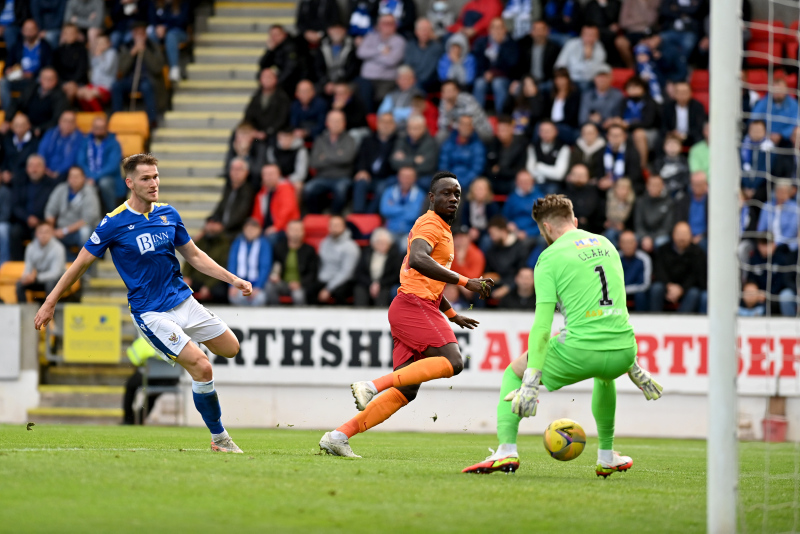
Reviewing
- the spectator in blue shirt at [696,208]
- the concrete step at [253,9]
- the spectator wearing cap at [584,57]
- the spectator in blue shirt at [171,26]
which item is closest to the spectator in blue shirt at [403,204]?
the spectator wearing cap at [584,57]

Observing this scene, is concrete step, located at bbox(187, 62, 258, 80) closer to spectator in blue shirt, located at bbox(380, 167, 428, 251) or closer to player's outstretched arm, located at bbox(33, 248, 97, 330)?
spectator in blue shirt, located at bbox(380, 167, 428, 251)

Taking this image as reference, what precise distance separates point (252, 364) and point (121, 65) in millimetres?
7986

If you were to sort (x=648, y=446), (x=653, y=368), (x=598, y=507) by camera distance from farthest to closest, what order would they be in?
1. (x=653, y=368)
2. (x=648, y=446)
3. (x=598, y=507)

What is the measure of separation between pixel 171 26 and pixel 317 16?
3.08 m

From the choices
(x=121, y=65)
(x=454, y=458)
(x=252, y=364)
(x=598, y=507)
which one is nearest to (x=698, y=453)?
(x=454, y=458)

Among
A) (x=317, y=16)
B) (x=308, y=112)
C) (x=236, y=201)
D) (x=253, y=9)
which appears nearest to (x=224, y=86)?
(x=317, y=16)

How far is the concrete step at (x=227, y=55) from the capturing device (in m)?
22.1

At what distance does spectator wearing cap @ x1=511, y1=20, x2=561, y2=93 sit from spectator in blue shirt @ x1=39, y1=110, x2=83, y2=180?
8060 millimetres

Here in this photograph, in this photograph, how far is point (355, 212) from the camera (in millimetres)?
17609

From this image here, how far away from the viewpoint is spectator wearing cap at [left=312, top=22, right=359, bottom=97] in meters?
19.5

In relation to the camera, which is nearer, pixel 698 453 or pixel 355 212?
pixel 698 453

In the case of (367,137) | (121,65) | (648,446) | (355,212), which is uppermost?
(121,65)

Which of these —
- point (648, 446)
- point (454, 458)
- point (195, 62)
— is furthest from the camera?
point (195, 62)

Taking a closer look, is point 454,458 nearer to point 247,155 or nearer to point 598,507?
point 598,507
